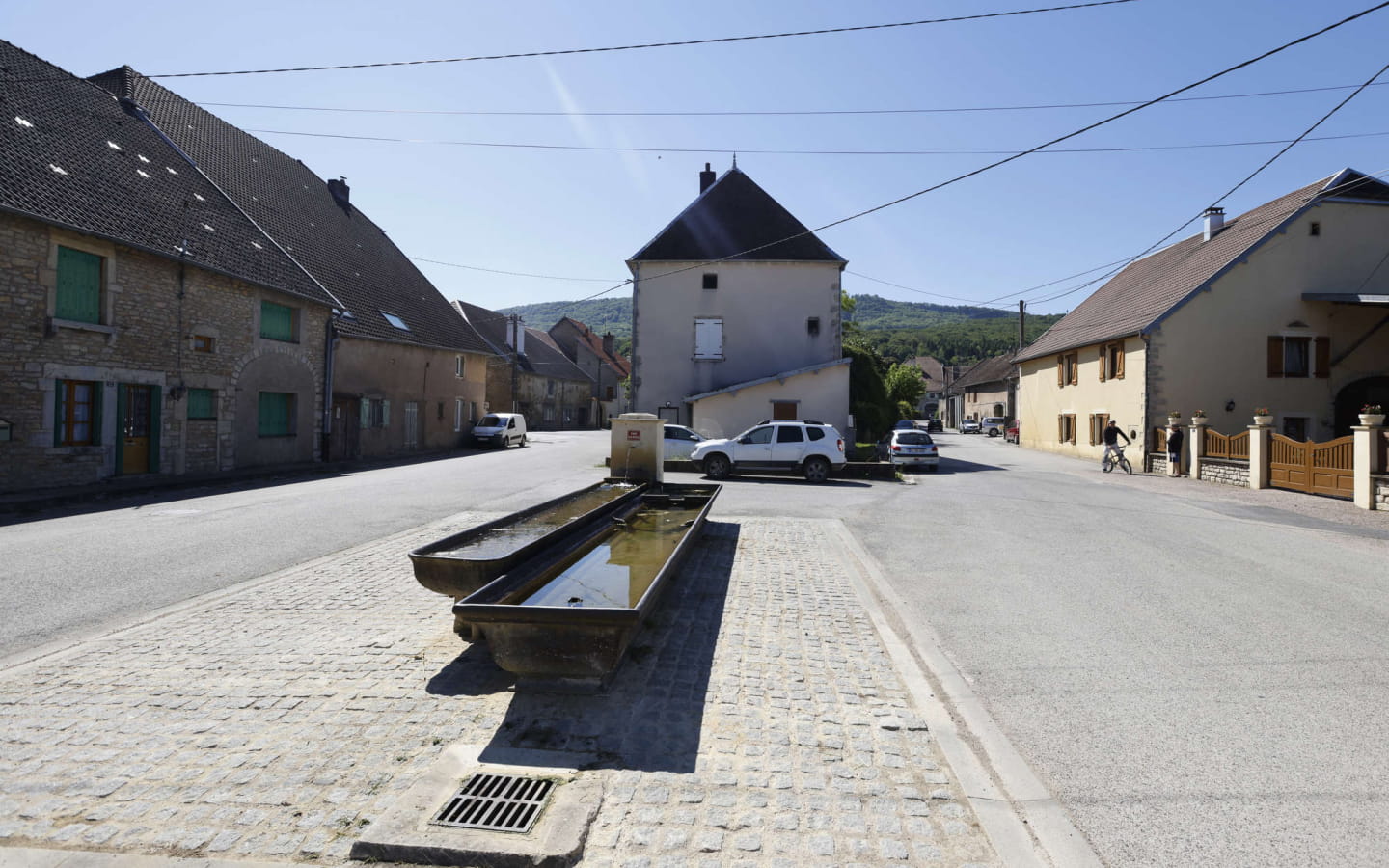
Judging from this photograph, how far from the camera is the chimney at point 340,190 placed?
1240 inches

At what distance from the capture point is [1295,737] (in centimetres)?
403

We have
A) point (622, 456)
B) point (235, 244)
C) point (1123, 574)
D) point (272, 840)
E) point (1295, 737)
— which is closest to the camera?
point (272, 840)

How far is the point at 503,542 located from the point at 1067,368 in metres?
32.2

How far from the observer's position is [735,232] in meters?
28.5

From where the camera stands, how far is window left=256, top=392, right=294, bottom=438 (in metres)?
20.2

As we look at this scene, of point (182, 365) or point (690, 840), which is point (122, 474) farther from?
point (690, 840)

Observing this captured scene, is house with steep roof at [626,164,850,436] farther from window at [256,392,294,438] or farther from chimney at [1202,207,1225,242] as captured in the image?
chimney at [1202,207,1225,242]

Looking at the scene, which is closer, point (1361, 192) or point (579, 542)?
point (579, 542)

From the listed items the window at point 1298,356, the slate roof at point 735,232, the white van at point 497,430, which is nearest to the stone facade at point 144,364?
the white van at point 497,430

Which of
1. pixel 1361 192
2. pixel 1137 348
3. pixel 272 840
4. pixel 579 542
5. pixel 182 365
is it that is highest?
pixel 1361 192

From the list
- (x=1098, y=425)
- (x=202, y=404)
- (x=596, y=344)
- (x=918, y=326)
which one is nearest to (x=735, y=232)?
(x=1098, y=425)

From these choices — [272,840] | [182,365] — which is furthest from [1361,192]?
[182,365]

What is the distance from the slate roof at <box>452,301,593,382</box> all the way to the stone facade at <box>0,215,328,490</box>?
22.4 metres

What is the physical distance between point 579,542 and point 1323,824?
5.99 metres
